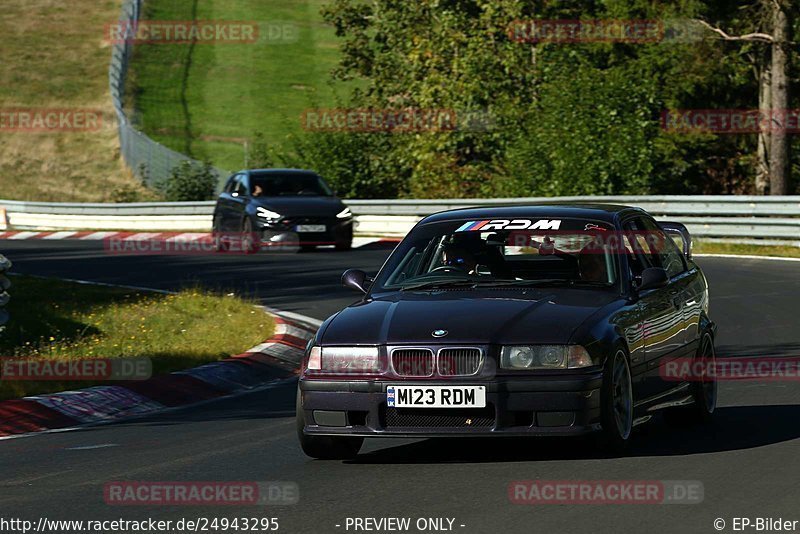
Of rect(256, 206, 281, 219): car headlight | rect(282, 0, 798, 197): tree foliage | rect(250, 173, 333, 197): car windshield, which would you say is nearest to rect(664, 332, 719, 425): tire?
rect(256, 206, 281, 219): car headlight

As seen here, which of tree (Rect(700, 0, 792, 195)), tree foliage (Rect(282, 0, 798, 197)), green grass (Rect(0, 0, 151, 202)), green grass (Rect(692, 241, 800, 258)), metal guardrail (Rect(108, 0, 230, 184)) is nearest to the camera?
green grass (Rect(692, 241, 800, 258))

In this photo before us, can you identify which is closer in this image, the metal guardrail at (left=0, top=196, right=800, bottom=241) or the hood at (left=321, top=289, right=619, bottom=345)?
the hood at (left=321, top=289, right=619, bottom=345)

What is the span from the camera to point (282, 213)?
93.7 ft

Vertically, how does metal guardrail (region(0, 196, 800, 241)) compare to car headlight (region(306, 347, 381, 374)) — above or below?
below

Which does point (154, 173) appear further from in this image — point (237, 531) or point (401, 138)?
point (237, 531)

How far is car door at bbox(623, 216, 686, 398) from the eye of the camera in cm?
922

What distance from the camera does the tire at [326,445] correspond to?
8656 mm

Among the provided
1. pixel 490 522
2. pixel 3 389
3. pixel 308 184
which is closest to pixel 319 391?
pixel 490 522

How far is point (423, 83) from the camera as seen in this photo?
4162cm

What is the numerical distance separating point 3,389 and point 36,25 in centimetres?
7866
